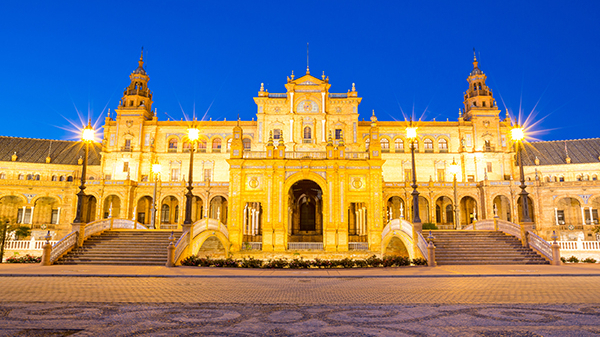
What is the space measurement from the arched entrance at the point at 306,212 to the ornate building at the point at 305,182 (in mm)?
150

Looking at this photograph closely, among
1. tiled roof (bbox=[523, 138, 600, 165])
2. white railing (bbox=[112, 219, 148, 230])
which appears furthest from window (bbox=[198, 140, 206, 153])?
tiled roof (bbox=[523, 138, 600, 165])

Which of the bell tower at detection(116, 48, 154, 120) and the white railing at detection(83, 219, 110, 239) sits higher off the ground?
the bell tower at detection(116, 48, 154, 120)

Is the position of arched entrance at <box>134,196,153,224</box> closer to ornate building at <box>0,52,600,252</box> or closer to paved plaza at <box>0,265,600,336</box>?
ornate building at <box>0,52,600,252</box>

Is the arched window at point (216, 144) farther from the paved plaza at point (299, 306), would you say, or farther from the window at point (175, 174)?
the paved plaza at point (299, 306)

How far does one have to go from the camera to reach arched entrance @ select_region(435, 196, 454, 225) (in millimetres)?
55156

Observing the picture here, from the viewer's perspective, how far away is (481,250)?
879 inches

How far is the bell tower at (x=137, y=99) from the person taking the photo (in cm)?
5841

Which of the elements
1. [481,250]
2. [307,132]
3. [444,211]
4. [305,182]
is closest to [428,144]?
[444,211]

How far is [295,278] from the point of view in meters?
15.4

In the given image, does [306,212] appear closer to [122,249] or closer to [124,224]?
[124,224]

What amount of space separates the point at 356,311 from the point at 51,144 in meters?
69.3

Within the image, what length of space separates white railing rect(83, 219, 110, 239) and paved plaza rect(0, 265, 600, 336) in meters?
8.60

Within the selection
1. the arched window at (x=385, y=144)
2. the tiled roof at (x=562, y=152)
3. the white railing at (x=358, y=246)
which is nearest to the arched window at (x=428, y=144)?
the arched window at (x=385, y=144)

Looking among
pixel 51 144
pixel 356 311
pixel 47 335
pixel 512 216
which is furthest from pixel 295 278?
pixel 51 144
